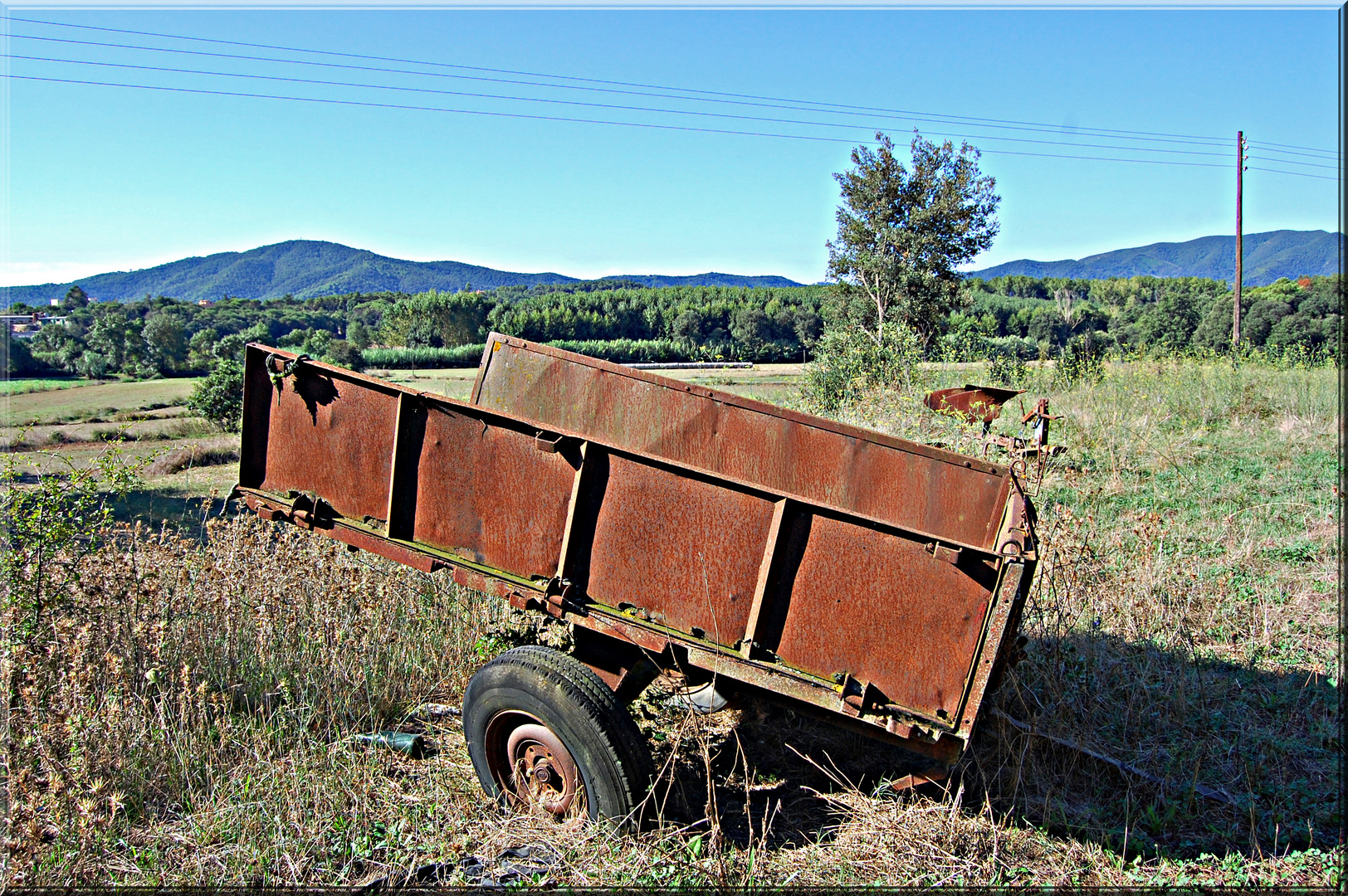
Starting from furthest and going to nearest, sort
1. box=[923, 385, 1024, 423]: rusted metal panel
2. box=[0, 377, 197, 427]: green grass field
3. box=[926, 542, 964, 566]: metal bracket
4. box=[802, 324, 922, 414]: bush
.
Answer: box=[0, 377, 197, 427]: green grass field, box=[802, 324, 922, 414]: bush, box=[923, 385, 1024, 423]: rusted metal panel, box=[926, 542, 964, 566]: metal bracket

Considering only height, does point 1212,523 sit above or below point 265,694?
above

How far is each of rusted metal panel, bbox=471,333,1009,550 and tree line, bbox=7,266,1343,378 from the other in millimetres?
7070

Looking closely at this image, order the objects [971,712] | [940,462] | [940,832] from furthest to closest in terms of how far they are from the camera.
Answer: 1. [940,462]
2. [940,832]
3. [971,712]

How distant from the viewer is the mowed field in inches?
119

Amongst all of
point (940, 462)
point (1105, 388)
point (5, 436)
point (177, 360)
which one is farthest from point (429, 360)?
point (940, 462)

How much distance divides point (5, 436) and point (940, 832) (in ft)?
19.8

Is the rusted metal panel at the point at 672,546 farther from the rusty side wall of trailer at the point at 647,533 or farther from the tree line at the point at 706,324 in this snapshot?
the tree line at the point at 706,324

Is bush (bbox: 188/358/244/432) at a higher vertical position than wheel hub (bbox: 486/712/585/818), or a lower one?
higher

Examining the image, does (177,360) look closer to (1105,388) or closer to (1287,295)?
(1105,388)

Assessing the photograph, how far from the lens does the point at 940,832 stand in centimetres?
321

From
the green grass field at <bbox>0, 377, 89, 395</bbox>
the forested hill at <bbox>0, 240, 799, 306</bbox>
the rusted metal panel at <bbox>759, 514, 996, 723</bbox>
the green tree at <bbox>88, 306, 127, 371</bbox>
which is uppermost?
the forested hill at <bbox>0, 240, 799, 306</bbox>

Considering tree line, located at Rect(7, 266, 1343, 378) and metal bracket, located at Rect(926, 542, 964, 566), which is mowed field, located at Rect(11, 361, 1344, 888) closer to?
metal bracket, located at Rect(926, 542, 964, 566)

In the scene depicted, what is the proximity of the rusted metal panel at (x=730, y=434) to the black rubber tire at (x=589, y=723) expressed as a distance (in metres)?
1.42

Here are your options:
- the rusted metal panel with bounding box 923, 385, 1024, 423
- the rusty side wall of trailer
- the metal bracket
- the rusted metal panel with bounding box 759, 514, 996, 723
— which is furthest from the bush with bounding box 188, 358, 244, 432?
the metal bracket
